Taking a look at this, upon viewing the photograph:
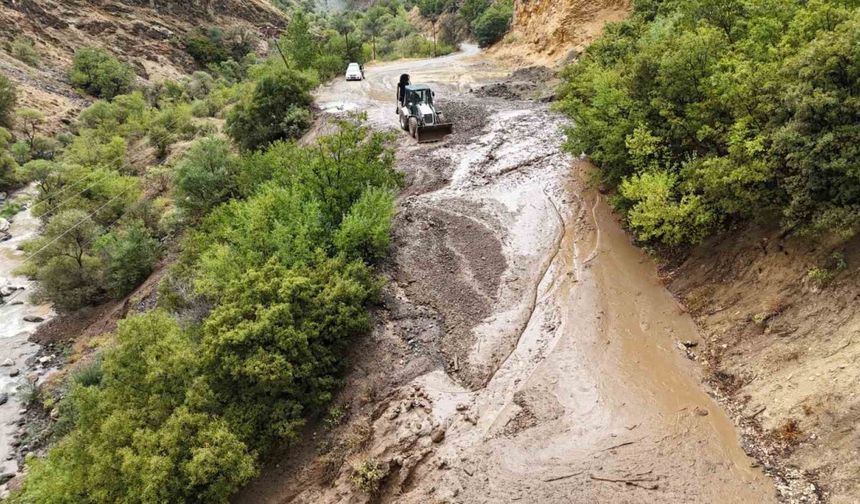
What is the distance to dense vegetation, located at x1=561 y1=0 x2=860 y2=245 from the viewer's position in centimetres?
991

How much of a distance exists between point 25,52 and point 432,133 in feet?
187

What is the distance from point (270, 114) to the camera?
31328mm

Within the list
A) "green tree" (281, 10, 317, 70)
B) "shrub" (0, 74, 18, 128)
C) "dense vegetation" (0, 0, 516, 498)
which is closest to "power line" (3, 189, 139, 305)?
"dense vegetation" (0, 0, 516, 498)

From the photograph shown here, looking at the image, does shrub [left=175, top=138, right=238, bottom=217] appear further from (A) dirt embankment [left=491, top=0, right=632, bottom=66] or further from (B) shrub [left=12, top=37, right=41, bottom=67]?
(B) shrub [left=12, top=37, right=41, bottom=67]

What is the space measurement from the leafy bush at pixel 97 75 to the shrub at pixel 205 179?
38909 millimetres

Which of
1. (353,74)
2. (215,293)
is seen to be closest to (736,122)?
(215,293)

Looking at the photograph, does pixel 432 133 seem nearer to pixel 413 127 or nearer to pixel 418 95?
pixel 413 127

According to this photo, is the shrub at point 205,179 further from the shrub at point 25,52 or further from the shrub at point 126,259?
the shrub at point 25,52

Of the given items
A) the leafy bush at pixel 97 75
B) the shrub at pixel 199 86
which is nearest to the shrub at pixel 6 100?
the leafy bush at pixel 97 75

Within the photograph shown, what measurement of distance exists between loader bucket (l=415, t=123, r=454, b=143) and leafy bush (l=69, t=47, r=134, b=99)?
4896 cm

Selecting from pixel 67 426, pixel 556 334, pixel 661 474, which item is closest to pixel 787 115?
pixel 556 334

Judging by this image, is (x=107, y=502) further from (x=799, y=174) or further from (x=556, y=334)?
(x=799, y=174)

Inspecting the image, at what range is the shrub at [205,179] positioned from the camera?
25.7 metres

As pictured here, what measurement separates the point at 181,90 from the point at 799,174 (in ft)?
210
